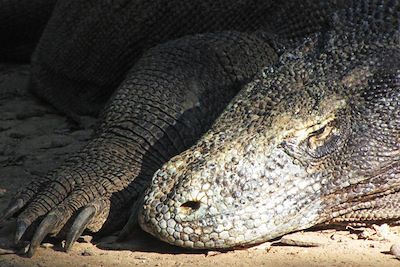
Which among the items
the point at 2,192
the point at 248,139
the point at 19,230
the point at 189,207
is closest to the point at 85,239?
the point at 19,230

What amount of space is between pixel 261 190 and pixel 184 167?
322 millimetres

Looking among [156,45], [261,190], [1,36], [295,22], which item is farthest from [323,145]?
[1,36]

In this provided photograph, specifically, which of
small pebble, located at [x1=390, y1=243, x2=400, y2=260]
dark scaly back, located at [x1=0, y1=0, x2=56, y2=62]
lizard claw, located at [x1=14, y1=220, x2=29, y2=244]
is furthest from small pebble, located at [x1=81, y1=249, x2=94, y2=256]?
dark scaly back, located at [x1=0, y1=0, x2=56, y2=62]

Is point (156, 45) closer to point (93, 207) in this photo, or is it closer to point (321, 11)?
point (321, 11)

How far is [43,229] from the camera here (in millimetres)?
4066

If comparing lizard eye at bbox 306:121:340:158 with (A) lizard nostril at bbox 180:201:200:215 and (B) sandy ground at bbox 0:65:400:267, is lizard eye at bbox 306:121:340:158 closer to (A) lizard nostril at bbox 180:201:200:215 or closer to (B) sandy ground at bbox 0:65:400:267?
(B) sandy ground at bbox 0:65:400:267

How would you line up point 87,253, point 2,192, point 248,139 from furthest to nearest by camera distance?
point 2,192, point 87,253, point 248,139

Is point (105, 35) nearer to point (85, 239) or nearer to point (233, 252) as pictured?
point (85, 239)

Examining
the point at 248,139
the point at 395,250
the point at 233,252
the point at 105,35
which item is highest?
the point at 105,35

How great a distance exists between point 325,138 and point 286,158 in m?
0.21

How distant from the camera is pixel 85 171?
4.54 metres

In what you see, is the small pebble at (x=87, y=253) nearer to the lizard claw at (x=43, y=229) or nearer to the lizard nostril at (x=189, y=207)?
the lizard claw at (x=43, y=229)

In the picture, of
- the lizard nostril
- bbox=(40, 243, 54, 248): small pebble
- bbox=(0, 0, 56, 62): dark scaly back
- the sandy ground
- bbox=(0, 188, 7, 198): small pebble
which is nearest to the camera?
the lizard nostril

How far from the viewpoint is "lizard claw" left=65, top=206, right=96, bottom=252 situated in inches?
160
